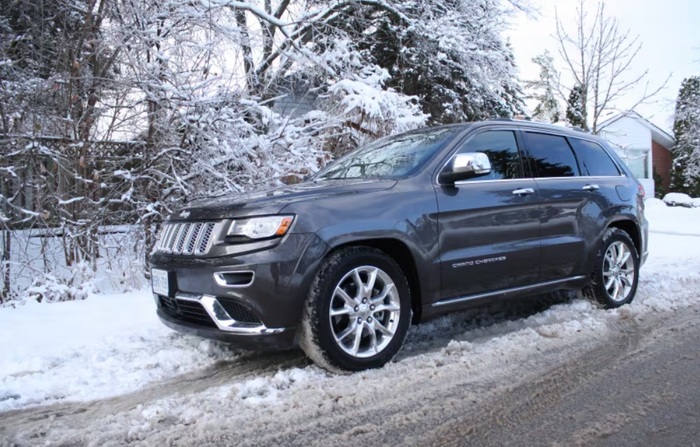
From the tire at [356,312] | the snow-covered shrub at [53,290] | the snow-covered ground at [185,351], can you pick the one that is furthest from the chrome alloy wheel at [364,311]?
the snow-covered shrub at [53,290]

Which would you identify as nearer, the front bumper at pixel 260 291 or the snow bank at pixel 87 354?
the front bumper at pixel 260 291

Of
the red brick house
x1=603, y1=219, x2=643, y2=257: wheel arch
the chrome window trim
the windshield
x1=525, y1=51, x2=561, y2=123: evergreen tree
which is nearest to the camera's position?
the chrome window trim

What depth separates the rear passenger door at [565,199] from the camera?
4543 millimetres

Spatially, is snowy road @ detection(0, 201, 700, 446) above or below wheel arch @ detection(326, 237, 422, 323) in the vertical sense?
below

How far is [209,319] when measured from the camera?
131 inches

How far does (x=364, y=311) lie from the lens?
3447 mm

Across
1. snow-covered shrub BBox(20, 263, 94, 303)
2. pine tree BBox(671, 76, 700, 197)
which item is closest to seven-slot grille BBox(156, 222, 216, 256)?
snow-covered shrub BBox(20, 263, 94, 303)

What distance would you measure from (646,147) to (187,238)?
32222 mm

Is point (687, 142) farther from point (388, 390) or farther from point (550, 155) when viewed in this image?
point (388, 390)

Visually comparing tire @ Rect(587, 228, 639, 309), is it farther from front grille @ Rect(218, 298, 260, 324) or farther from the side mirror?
front grille @ Rect(218, 298, 260, 324)

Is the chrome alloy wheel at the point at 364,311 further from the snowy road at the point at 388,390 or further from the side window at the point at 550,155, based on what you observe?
the side window at the point at 550,155

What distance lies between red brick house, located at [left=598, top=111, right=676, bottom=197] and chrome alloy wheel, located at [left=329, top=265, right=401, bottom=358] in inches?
1064

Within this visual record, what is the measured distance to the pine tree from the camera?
29.5m

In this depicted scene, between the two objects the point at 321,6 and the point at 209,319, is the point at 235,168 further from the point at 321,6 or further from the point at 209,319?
the point at 321,6
